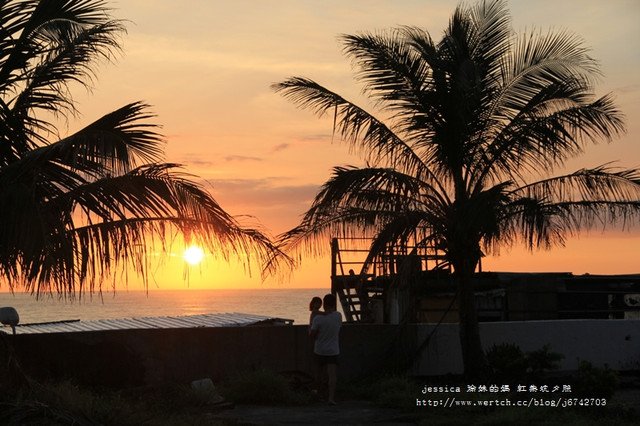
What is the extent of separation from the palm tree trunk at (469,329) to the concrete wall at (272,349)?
3.21 feet

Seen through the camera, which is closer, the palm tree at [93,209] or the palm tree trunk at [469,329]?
the palm tree at [93,209]

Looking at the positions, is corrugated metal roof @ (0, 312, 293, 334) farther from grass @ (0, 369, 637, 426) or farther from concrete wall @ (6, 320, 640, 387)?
grass @ (0, 369, 637, 426)

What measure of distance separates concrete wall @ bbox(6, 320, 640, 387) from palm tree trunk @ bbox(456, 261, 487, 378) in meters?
0.98

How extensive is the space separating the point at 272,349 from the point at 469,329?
409cm

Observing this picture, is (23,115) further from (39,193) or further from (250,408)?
(250,408)

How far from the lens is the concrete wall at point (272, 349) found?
17.1 metres

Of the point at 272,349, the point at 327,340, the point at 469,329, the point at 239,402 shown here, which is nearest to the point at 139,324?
the point at 272,349

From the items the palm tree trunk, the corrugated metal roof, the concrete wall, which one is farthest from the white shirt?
the corrugated metal roof

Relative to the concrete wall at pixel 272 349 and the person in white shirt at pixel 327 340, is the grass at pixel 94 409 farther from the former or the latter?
the person in white shirt at pixel 327 340

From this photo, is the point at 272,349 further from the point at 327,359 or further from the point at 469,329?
the point at 469,329

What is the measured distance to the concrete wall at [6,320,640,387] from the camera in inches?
675

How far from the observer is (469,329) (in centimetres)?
1906

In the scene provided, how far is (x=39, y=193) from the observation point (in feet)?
38.4

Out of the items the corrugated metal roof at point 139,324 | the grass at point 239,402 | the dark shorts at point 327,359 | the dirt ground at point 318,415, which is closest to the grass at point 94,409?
the grass at point 239,402
